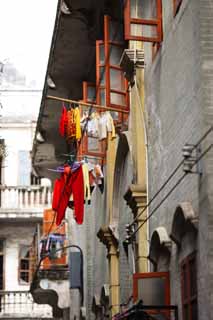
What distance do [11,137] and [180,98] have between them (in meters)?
27.0

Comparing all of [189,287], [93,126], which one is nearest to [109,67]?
[93,126]

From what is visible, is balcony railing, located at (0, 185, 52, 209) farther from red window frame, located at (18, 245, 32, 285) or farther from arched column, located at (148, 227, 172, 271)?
arched column, located at (148, 227, 172, 271)

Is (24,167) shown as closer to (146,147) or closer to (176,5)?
(146,147)

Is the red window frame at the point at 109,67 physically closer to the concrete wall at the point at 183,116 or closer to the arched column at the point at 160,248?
the concrete wall at the point at 183,116

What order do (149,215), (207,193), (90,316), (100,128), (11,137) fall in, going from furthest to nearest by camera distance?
(11,137)
(90,316)
(100,128)
(149,215)
(207,193)

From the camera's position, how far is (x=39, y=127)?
28750mm

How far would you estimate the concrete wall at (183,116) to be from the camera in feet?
38.8

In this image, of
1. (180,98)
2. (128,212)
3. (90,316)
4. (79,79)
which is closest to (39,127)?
(79,79)

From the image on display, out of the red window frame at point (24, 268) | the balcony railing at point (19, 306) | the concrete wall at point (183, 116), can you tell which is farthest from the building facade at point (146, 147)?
the red window frame at point (24, 268)

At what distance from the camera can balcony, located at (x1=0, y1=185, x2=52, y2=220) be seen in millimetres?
37469

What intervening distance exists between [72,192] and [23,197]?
15961mm

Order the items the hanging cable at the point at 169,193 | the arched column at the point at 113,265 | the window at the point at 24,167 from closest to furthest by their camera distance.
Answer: the hanging cable at the point at 169,193 → the arched column at the point at 113,265 → the window at the point at 24,167

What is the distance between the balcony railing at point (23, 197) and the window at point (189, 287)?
81.1 feet

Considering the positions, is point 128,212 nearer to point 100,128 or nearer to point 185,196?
point 100,128
